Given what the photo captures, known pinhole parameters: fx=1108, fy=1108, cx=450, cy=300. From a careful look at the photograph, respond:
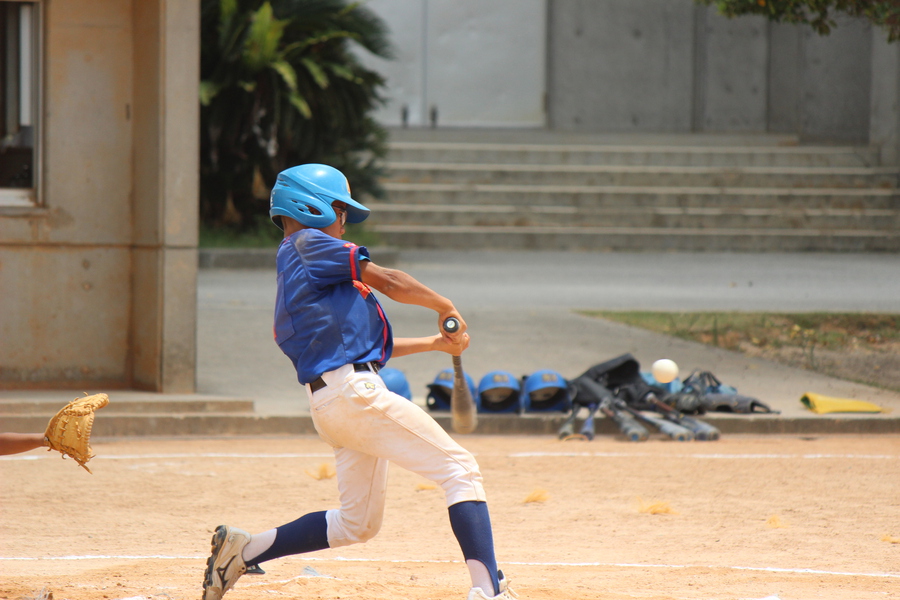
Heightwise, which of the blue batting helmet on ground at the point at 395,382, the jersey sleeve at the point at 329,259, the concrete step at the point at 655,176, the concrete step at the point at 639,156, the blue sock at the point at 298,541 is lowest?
the blue sock at the point at 298,541

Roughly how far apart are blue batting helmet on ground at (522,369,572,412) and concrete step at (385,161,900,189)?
1719 cm

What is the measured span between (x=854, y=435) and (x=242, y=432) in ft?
16.1

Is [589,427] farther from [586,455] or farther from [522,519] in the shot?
[522,519]

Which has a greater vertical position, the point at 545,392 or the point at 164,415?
the point at 545,392

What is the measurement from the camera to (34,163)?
9.16 meters

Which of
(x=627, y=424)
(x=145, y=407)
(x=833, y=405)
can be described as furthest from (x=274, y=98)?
(x=833, y=405)

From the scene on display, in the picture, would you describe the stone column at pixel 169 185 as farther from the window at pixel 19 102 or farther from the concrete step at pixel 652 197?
the concrete step at pixel 652 197

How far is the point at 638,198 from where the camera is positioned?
2530 cm

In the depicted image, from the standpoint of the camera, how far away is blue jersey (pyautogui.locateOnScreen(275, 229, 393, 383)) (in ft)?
13.1

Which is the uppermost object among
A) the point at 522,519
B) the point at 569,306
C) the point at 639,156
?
the point at 639,156

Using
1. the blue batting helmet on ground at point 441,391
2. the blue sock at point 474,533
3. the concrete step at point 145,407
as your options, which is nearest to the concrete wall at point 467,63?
the blue batting helmet on ground at point 441,391

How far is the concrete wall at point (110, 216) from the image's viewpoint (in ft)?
29.1

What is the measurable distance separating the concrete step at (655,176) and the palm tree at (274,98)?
356 centimetres

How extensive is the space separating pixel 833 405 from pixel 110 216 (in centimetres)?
619
